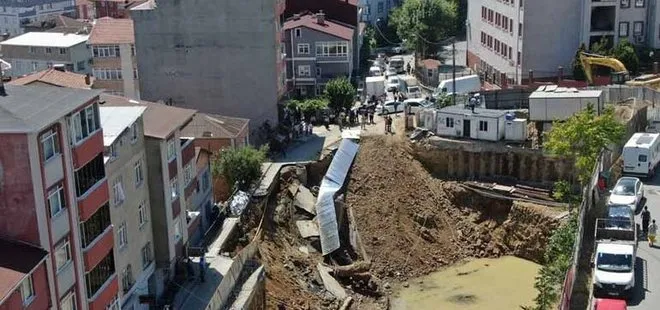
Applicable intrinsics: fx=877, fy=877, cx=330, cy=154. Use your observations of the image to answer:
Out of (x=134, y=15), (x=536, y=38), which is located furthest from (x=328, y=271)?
(x=536, y=38)

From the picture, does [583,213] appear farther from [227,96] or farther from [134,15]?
[134,15]

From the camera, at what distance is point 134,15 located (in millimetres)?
54875

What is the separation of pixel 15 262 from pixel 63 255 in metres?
2.77

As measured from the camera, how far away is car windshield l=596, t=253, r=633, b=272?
32.0 metres

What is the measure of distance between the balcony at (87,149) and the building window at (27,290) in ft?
13.6

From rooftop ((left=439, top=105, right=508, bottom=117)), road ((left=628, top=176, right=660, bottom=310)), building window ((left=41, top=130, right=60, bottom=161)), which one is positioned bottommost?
road ((left=628, top=176, right=660, bottom=310))

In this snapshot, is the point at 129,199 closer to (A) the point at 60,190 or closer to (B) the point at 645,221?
(A) the point at 60,190

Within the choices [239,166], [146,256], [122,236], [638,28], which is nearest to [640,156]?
[239,166]

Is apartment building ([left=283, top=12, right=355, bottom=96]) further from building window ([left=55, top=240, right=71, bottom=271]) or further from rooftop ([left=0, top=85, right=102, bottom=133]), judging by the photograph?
building window ([left=55, top=240, right=71, bottom=271])

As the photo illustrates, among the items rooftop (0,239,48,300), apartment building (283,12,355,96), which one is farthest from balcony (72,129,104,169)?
apartment building (283,12,355,96)

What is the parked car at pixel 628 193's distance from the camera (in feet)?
125

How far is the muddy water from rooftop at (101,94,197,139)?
1430 cm

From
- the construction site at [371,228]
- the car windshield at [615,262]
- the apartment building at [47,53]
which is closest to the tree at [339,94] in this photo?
the construction site at [371,228]

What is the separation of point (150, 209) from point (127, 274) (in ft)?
11.4
